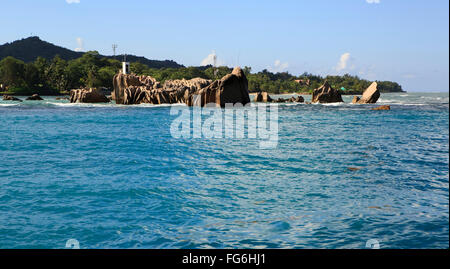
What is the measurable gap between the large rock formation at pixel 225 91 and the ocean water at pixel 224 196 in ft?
168

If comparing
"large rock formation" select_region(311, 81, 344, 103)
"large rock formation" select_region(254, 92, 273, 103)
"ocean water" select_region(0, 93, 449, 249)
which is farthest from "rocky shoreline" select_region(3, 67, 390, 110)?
"ocean water" select_region(0, 93, 449, 249)

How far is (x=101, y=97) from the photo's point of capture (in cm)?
9488

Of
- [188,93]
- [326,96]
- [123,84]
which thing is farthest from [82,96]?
[326,96]

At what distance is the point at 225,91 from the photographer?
255 ft

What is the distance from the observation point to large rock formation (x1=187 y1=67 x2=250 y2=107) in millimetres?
77500

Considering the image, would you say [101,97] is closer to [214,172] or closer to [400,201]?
[214,172]

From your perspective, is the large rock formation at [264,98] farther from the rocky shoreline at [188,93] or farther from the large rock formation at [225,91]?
the large rock formation at [225,91]

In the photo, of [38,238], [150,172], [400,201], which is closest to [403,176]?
[400,201]

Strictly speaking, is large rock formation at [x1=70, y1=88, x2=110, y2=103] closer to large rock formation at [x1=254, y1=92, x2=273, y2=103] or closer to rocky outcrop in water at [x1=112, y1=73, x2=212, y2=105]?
rocky outcrop in water at [x1=112, y1=73, x2=212, y2=105]

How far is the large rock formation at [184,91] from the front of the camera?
78062mm

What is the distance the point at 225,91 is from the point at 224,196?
65.1 meters

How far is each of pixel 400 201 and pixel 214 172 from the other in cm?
835
